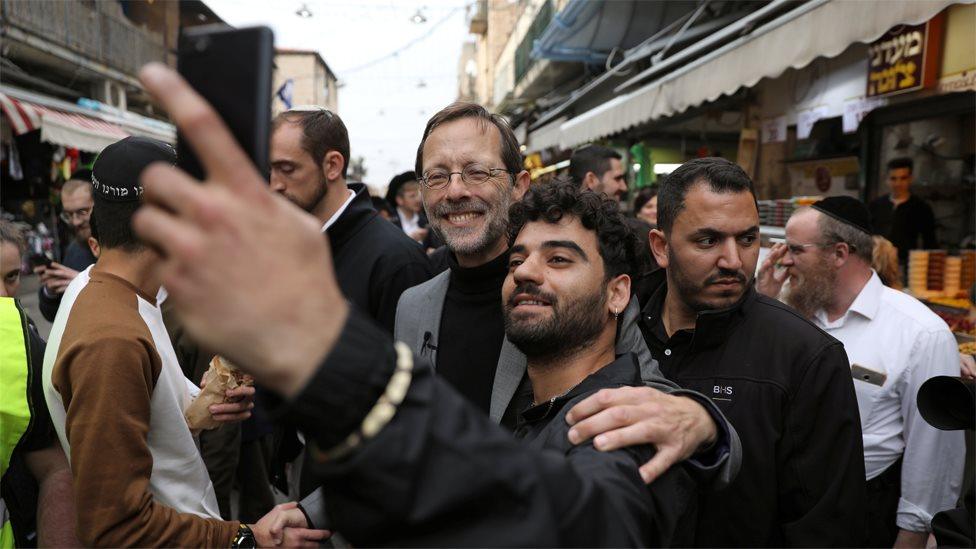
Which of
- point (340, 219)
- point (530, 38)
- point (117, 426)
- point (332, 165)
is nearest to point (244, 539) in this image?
point (117, 426)

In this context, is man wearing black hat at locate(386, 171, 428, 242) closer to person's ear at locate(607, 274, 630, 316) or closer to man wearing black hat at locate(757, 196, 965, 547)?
man wearing black hat at locate(757, 196, 965, 547)

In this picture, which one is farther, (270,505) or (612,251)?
(270,505)

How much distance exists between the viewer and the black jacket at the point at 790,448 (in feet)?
6.65

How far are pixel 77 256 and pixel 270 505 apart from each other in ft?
7.80

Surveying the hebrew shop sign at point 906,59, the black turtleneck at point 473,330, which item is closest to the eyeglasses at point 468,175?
the black turtleneck at point 473,330

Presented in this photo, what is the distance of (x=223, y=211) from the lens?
684 millimetres

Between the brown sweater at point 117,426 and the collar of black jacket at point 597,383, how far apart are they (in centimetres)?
107

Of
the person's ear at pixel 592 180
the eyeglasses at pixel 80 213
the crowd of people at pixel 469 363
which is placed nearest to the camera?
the crowd of people at pixel 469 363

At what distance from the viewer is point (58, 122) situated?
32.8ft

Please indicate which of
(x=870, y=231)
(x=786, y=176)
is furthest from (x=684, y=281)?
(x=786, y=176)

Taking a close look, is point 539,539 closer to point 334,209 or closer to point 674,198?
point 674,198

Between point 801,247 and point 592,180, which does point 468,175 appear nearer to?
point 801,247

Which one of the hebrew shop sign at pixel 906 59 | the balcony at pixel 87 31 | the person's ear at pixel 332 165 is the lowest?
the person's ear at pixel 332 165

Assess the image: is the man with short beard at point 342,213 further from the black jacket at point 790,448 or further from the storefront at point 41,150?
the storefront at point 41,150
